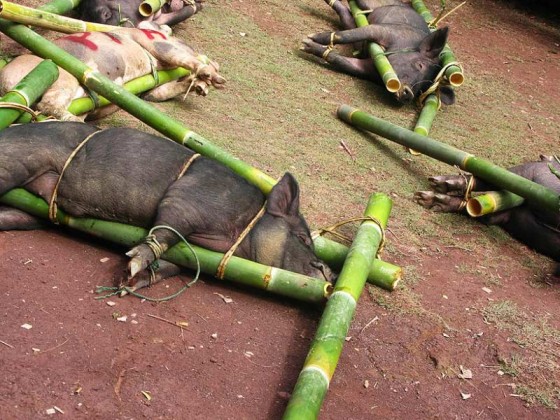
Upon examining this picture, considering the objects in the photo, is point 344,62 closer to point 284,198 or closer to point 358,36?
point 358,36

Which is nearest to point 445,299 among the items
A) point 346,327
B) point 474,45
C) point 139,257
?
point 346,327

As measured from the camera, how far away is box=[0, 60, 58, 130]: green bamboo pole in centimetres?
529

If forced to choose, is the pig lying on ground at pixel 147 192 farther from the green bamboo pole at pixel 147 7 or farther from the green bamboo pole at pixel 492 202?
the green bamboo pole at pixel 147 7

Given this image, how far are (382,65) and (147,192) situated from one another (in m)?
4.62

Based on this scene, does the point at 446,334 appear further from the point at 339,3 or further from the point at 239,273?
the point at 339,3

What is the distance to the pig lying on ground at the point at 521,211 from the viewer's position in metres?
6.39

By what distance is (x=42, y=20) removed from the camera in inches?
256

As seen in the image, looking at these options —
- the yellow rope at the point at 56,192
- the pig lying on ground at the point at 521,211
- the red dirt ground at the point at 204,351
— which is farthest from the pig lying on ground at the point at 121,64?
the pig lying on ground at the point at 521,211

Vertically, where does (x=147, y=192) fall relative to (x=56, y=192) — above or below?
above

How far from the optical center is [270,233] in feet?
16.5

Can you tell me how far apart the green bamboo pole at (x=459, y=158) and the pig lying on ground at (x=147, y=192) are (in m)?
2.08

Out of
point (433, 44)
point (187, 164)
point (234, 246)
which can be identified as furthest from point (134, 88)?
point (433, 44)

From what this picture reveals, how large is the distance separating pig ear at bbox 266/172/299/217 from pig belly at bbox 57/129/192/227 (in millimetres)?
652

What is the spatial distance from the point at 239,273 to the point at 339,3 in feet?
22.4
